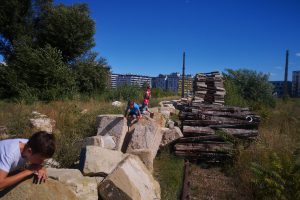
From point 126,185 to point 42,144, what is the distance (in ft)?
5.34

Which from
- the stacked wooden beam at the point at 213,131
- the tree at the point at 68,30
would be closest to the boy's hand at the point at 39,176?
the stacked wooden beam at the point at 213,131

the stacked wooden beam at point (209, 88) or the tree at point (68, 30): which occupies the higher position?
the tree at point (68, 30)

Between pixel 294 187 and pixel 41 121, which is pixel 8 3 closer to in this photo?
pixel 41 121

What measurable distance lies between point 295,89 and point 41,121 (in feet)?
244

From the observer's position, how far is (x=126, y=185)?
425cm

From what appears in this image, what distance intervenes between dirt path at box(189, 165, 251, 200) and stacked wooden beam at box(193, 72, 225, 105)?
27.3 ft

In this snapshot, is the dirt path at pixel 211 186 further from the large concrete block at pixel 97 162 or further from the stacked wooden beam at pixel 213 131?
the large concrete block at pixel 97 162

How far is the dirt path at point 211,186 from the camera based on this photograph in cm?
579

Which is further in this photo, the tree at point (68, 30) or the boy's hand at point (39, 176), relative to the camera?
the tree at point (68, 30)

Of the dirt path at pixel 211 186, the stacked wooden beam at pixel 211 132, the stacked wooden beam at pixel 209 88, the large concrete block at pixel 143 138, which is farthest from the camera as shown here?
the stacked wooden beam at pixel 209 88

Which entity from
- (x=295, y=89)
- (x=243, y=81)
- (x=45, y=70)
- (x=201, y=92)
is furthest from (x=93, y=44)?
(x=295, y=89)

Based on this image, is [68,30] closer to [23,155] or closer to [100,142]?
[100,142]

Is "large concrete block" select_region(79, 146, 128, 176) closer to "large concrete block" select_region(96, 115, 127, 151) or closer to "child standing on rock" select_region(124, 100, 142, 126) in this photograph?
"large concrete block" select_region(96, 115, 127, 151)

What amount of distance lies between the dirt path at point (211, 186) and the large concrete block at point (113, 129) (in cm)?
192
